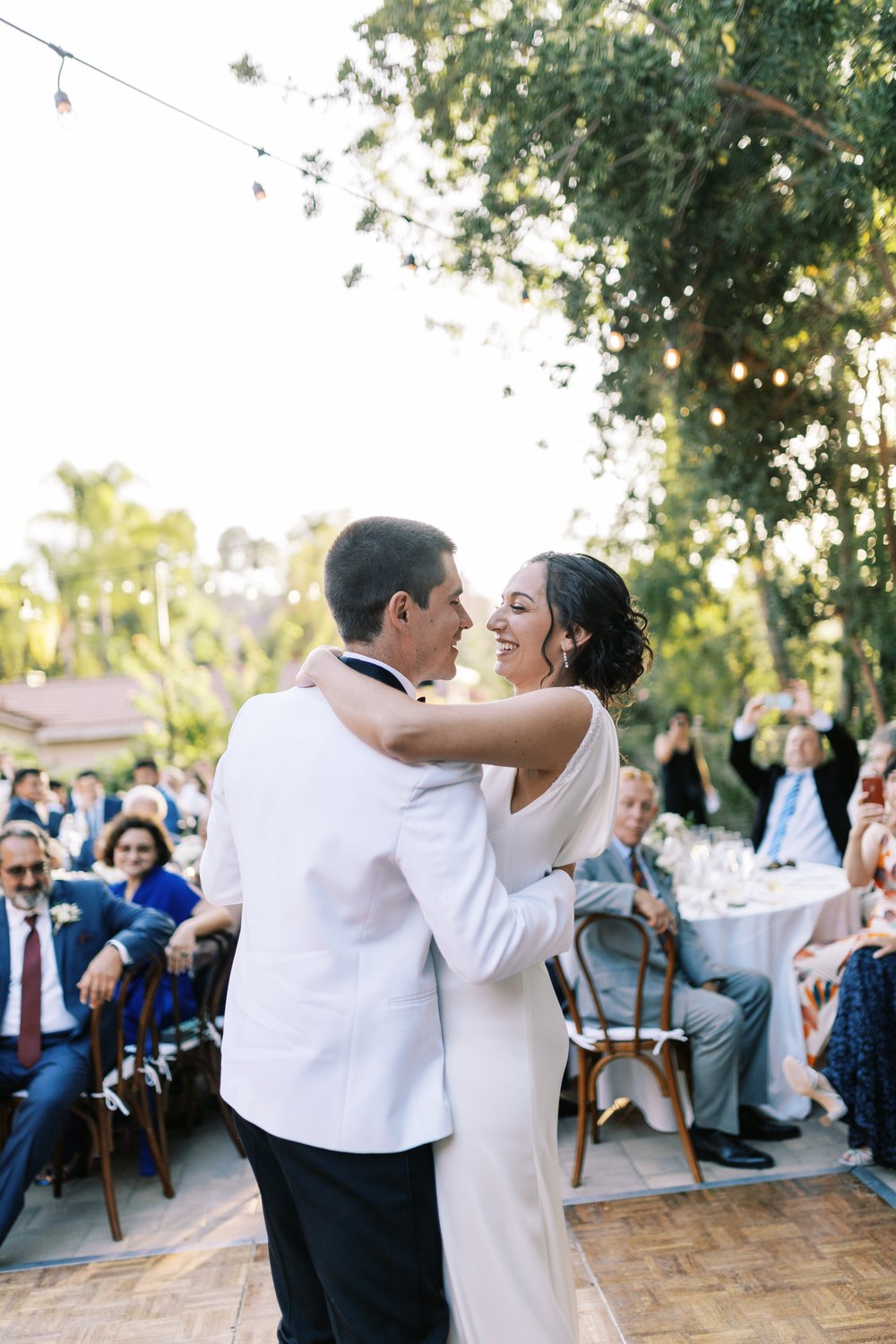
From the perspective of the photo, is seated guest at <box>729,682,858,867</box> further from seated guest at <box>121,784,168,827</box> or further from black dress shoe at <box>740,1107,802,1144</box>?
seated guest at <box>121,784,168,827</box>

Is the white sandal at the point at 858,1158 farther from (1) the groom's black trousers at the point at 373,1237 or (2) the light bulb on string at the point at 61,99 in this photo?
(2) the light bulb on string at the point at 61,99

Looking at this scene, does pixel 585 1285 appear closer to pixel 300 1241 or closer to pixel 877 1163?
pixel 877 1163

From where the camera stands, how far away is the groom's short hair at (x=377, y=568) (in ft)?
4.96

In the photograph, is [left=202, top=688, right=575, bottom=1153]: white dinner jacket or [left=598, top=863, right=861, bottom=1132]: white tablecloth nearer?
[left=202, top=688, right=575, bottom=1153]: white dinner jacket

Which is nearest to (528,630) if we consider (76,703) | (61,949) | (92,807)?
(61,949)

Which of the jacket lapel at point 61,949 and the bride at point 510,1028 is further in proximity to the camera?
the jacket lapel at point 61,949

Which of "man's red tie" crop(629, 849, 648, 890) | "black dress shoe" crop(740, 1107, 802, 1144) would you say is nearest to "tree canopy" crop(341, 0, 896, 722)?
"man's red tie" crop(629, 849, 648, 890)

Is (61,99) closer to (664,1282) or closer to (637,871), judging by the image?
(637,871)

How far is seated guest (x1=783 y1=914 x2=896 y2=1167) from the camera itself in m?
3.58

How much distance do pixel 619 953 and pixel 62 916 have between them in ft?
A: 6.53

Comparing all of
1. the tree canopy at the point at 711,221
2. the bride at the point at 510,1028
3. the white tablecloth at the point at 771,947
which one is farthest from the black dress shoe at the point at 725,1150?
the tree canopy at the point at 711,221

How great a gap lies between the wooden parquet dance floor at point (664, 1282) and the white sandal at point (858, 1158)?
0.47ft

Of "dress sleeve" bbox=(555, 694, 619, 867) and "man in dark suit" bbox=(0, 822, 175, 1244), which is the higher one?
"dress sleeve" bbox=(555, 694, 619, 867)

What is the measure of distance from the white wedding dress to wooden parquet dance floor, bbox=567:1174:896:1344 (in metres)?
1.50
